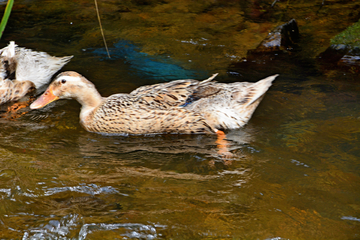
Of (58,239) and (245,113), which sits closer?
(58,239)

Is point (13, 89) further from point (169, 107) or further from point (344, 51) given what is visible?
point (344, 51)

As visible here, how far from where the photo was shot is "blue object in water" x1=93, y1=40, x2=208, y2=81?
7133mm

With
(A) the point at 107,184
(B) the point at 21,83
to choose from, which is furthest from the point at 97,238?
(B) the point at 21,83

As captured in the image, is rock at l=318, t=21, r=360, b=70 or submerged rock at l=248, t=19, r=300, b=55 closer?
rock at l=318, t=21, r=360, b=70

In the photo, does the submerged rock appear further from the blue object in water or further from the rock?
the blue object in water

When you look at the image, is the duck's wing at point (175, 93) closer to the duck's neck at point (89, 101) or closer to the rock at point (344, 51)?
the duck's neck at point (89, 101)

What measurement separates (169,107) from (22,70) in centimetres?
334

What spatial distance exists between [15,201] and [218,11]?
27.5ft

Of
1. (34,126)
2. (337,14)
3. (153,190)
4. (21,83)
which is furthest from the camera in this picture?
(337,14)

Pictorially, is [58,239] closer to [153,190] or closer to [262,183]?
[153,190]

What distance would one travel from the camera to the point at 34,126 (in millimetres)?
5500

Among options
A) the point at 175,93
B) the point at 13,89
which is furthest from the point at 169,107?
the point at 13,89

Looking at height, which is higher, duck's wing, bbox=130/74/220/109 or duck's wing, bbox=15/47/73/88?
duck's wing, bbox=130/74/220/109

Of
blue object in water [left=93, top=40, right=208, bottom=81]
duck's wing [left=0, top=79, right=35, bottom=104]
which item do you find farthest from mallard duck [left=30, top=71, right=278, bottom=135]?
blue object in water [left=93, top=40, right=208, bottom=81]
